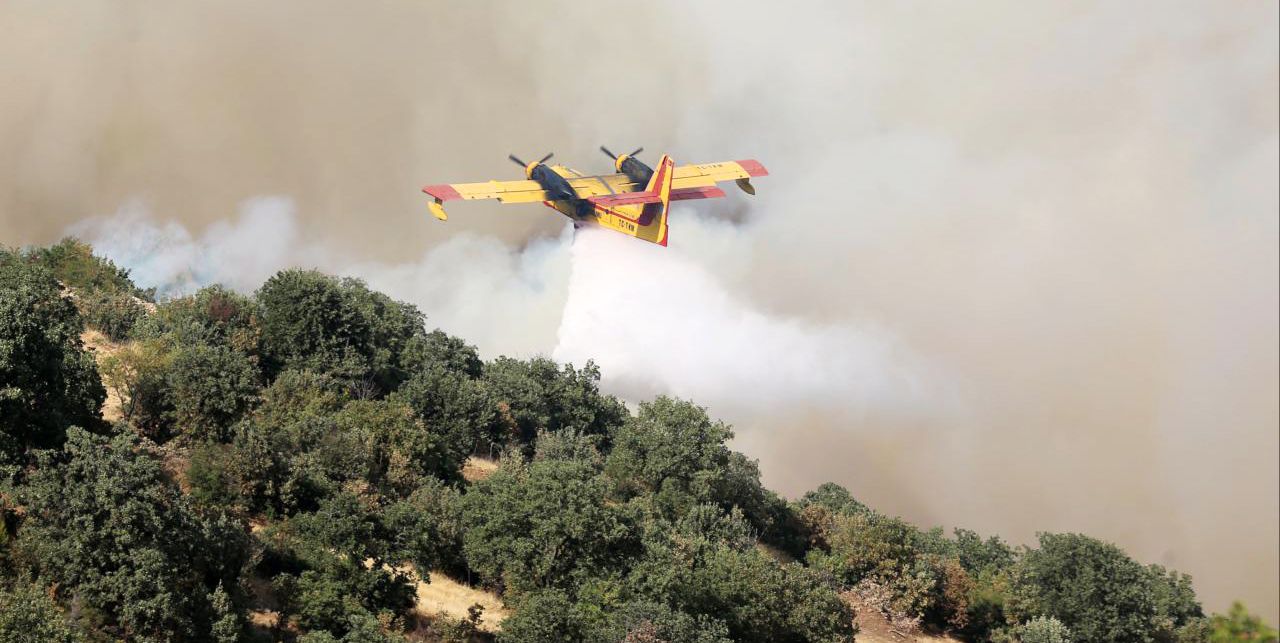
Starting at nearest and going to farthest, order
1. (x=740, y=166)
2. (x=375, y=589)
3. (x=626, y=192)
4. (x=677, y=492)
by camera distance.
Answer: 1. (x=375, y=589)
2. (x=677, y=492)
3. (x=626, y=192)
4. (x=740, y=166)

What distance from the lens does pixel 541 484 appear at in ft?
184

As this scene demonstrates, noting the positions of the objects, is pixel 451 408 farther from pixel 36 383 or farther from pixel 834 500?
pixel 834 500

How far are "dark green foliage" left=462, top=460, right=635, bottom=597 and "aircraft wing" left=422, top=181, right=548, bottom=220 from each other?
50.0 meters

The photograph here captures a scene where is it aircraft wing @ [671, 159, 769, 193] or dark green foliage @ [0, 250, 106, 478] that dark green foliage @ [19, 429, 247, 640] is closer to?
dark green foliage @ [0, 250, 106, 478]

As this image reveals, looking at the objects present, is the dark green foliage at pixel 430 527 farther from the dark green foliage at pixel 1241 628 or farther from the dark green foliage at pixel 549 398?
the dark green foliage at pixel 1241 628

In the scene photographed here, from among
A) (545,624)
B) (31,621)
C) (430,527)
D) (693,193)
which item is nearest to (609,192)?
(693,193)

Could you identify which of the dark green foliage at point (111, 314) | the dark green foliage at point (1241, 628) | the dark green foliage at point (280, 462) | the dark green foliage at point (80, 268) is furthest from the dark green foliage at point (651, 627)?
the dark green foliage at point (80, 268)

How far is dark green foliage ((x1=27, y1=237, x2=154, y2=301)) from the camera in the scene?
85.9 metres

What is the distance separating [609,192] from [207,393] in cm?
5361

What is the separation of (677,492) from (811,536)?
1243 cm

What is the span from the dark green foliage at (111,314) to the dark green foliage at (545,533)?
105 ft

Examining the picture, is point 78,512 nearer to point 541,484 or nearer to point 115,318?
point 541,484

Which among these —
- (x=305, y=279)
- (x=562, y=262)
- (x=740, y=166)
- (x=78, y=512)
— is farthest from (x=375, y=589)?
(x=562, y=262)

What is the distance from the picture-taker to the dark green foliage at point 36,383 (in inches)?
1944
